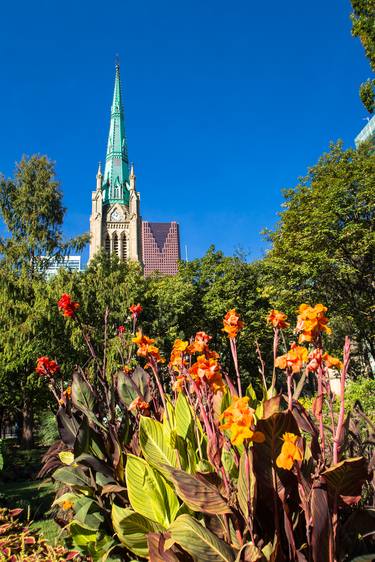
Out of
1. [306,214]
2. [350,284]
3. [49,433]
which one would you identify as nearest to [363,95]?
[306,214]

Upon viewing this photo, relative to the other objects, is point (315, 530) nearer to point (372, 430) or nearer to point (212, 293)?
point (372, 430)

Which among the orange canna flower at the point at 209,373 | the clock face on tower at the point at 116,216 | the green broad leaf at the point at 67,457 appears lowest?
the green broad leaf at the point at 67,457

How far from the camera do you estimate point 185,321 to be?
2072cm

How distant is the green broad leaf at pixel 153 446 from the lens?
2.08 metres

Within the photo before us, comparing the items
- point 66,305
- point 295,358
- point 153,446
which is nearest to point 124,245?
point 66,305

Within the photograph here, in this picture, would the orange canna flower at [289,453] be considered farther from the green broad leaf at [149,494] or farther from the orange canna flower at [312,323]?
the green broad leaf at [149,494]

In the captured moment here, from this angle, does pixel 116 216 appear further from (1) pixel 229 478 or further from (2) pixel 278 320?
(1) pixel 229 478

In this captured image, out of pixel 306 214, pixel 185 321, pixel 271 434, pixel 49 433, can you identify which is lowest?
pixel 49 433

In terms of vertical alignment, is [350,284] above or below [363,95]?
below

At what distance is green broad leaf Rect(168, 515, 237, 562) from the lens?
1.47 m

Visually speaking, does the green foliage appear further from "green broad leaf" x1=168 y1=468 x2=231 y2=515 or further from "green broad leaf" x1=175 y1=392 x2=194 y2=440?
"green broad leaf" x1=168 y1=468 x2=231 y2=515

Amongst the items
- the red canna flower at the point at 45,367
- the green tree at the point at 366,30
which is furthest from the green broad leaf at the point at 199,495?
the green tree at the point at 366,30

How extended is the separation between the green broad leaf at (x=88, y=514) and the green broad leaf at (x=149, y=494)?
0.37 m

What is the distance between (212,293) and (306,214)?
276 inches
